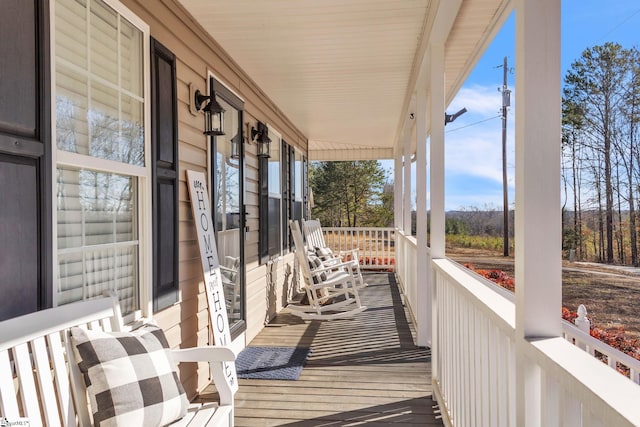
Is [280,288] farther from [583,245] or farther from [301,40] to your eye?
[583,245]

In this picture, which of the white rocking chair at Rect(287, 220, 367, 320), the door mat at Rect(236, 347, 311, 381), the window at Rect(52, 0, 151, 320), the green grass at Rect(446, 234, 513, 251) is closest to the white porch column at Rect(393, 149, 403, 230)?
the white rocking chair at Rect(287, 220, 367, 320)

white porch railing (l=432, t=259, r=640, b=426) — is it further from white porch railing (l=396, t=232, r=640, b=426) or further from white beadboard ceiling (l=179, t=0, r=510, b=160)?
white beadboard ceiling (l=179, t=0, r=510, b=160)

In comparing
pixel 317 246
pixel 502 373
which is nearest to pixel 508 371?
pixel 502 373

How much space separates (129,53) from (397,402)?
8.44 feet

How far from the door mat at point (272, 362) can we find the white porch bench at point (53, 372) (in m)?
1.50

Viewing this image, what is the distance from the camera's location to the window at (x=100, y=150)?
1834mm

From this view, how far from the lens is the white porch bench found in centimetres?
136

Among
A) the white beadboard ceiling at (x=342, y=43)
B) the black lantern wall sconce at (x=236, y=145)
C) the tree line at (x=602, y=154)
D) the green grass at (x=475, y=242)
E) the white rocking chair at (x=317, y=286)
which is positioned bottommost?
the white rocking chair at (x=317, y=286)

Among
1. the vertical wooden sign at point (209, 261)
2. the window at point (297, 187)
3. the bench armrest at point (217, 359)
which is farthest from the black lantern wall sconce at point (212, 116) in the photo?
the window at point (297, 187)

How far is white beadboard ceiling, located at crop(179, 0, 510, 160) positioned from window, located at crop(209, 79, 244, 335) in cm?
46

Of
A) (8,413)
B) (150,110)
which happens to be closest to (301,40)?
(150,110)

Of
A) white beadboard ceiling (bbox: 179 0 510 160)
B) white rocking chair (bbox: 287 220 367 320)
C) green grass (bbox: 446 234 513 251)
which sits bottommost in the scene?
white rocking chair (bbox: 287 220 367 320)

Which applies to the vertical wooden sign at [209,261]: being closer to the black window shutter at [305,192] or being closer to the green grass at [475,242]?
the green grass at [475,242]

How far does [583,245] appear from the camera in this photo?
135 centimetres
